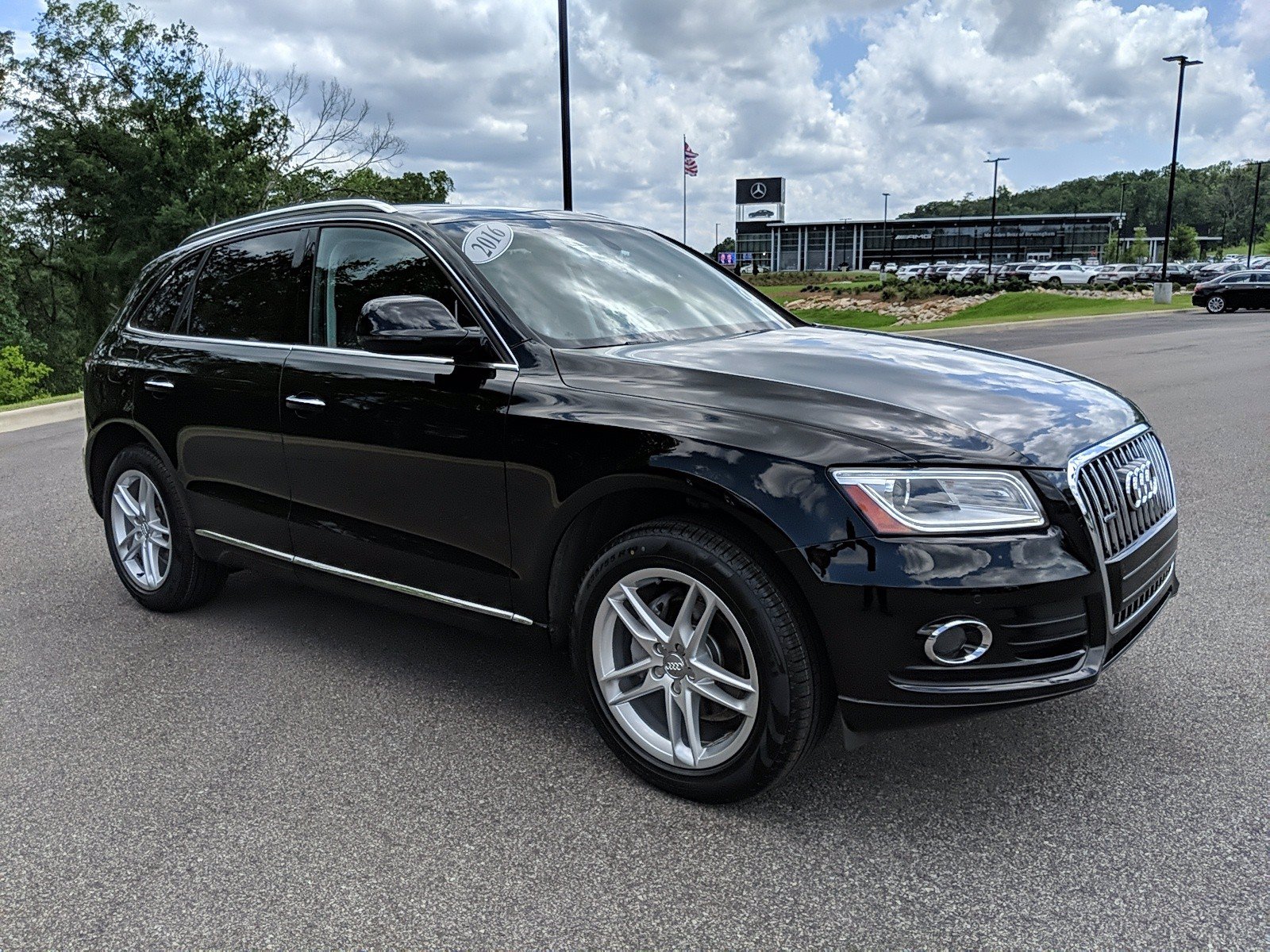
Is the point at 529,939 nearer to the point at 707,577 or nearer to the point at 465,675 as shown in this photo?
the point at 707,577

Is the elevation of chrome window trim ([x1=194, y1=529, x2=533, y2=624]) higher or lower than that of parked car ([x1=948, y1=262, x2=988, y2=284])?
lower

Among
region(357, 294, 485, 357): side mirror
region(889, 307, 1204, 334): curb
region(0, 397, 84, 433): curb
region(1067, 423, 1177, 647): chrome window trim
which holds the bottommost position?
region(0, 397, 84, 433): curb

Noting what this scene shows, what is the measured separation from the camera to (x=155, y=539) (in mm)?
4938

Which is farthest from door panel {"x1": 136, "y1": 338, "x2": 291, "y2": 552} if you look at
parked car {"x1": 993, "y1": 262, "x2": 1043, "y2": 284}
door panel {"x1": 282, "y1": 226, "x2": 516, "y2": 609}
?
parked car {"x1": 993, "y1": 262, "x2": 1043, "y2": 284}

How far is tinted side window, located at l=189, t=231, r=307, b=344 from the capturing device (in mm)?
4230

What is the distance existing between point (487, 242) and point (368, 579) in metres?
1.33

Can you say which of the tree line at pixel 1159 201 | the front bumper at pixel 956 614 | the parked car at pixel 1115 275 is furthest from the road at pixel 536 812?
the tree line at pixel 1159 201

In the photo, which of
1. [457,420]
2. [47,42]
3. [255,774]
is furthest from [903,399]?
[47,42]

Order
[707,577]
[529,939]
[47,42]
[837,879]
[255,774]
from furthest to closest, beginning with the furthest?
[47,42], [255,774], [707,577], [837,879], [529,939]

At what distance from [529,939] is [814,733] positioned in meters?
0.93

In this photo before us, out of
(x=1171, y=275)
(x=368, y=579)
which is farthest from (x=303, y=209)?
(x=1171, y=275)

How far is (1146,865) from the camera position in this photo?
2682mm

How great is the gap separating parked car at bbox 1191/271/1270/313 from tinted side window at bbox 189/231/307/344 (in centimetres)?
3678

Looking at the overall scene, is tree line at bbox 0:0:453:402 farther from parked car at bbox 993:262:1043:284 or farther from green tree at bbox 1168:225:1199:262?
green tree at bbox 1168:225:1199:262
